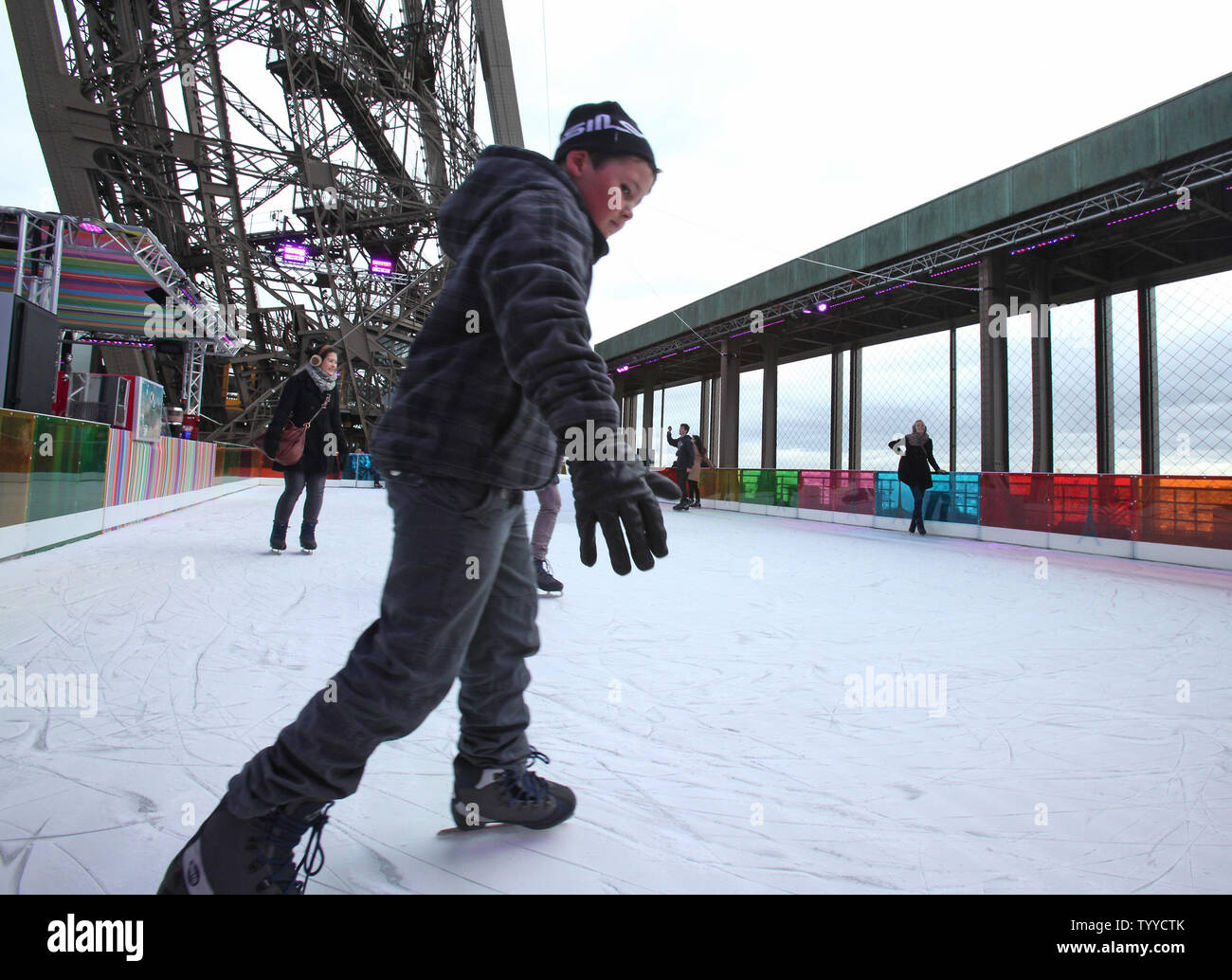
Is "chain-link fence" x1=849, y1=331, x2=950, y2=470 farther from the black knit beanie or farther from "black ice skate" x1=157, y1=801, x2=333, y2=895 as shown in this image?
"black ice skate" x1=157, y1=801, x2=333, y2=895

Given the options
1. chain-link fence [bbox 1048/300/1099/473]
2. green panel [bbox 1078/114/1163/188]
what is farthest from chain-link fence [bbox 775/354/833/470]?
green panel [bbox 1078/114/1163/188]

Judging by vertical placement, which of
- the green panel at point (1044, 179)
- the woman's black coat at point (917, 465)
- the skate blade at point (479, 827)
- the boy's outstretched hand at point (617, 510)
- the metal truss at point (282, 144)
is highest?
the metal truss at point (282, 144)

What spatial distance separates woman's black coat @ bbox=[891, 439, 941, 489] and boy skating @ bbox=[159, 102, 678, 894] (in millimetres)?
9026

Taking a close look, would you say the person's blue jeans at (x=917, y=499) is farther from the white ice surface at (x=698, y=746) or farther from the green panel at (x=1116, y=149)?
the white ice surface at (x=698, y=746)

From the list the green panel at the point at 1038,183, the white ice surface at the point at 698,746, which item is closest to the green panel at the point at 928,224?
the green panel at the point at 1038,183

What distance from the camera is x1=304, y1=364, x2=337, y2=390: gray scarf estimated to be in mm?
4895

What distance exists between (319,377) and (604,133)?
4.32m

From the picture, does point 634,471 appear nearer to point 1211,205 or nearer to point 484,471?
point 484,471

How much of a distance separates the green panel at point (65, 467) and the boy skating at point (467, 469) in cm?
494

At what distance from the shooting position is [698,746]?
1.78 m

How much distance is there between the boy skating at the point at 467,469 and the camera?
901 millimetres

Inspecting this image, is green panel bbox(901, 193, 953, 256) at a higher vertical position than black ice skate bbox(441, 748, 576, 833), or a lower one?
higher

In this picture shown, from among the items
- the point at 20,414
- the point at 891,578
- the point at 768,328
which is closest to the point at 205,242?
the point at 768,328
